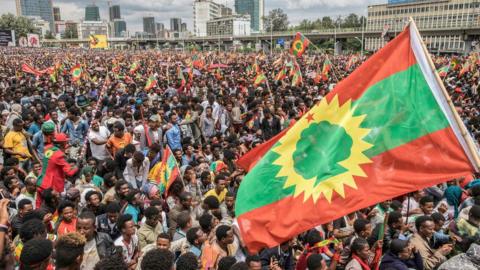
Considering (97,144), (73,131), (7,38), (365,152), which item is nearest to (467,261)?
(365,152)

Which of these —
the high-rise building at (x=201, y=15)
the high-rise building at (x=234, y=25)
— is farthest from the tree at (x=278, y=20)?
the high-rise building at (x=201, y=15)

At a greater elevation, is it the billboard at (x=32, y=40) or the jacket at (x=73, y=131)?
the billboard at (x=32, y=40)

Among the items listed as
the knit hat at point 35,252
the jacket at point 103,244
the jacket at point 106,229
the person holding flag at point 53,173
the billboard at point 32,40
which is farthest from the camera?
the billboard at point 32,40

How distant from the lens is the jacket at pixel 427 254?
4.26 meters

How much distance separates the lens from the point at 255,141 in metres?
9.05

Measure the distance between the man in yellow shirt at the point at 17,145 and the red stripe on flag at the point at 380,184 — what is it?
17.9 ft

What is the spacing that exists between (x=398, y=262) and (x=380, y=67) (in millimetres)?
1851

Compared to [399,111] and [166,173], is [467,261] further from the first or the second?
[166,173]

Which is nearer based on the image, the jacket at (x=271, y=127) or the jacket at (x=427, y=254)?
the jacket at (x=427, y=254)

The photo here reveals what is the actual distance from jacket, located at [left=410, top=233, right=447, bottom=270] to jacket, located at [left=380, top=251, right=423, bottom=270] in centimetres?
13

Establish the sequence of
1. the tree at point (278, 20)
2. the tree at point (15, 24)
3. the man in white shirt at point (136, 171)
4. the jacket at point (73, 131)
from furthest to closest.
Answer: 1. the tree at point (278, 20)
2. the tree at point (15, 24)
3. the jacket at point (73, 131)
4. the man in white shirt at point (136, 171)

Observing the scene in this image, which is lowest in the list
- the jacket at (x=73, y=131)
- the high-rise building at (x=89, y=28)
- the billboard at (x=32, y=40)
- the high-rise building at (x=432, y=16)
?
the jacket at (x=73, y=131)

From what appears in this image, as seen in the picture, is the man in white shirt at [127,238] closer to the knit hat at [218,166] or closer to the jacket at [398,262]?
the jacket at [398,262]

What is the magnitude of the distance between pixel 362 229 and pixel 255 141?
15.0ft
